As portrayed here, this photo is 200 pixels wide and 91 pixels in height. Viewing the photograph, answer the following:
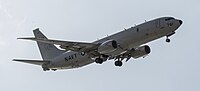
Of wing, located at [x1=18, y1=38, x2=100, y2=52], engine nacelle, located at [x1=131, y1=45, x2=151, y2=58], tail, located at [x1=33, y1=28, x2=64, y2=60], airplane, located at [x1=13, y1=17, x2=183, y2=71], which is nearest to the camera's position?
airplane, located at [x1=13, y1=17, x2=183, y2=71]

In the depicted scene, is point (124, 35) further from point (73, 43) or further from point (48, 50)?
point (48, 50)

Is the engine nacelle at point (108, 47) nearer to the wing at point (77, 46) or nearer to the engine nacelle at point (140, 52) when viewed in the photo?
Result: the wing at point (77, 46)

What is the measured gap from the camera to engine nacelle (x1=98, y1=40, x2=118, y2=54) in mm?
71875

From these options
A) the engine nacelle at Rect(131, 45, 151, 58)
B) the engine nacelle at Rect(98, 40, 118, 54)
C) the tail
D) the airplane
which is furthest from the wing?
the tail

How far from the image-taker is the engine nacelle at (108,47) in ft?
236

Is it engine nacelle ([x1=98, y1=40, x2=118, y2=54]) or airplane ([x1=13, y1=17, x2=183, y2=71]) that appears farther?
engine nacelle ([x1=98, y1=40, x2=118, y2=54])

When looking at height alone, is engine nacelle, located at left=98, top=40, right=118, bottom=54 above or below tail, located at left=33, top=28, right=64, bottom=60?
below

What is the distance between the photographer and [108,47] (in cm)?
7181

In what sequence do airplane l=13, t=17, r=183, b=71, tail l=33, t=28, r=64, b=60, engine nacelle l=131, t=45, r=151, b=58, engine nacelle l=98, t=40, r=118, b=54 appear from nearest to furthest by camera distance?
airplane l=13, t=17, r=183, b=71, engine nacelle l=98, t=40, r=118, b=54, engine nacelle l=131, t=45, r=151, b=58, tail l=33, t=28, r=64, b=60

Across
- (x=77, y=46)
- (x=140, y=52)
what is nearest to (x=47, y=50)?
(x=77, y=46)

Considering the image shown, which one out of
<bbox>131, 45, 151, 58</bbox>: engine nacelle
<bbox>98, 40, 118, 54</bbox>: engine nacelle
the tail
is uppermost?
the tail

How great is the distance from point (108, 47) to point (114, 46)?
2.49 ft

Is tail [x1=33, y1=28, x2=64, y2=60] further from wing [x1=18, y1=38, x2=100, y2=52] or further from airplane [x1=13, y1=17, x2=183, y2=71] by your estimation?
wing [x1=18, y1=38, x2=100, y2=52]

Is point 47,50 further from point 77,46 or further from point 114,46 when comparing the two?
point 114,46
